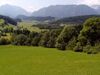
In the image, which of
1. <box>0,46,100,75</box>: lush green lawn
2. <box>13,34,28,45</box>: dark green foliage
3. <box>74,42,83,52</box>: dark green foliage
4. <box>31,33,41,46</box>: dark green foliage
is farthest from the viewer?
<box>13,34,28,45</box>: dark green foliage

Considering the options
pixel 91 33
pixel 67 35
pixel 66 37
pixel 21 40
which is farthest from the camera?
pixel 21 40

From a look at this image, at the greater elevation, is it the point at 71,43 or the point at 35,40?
the point at 71,43

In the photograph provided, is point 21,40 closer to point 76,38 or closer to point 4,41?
point 4,41

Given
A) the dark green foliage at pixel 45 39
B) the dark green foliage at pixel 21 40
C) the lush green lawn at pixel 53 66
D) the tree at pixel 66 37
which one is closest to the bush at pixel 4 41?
the dark green foliage at pixel 21 40

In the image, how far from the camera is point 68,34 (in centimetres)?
10062

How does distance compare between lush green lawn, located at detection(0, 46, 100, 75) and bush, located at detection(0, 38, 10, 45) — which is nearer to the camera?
lush green lawn, located at detection(0, 46, 100, 75)

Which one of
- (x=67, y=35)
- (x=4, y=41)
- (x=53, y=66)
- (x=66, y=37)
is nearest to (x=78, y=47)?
(x=66, y=37)

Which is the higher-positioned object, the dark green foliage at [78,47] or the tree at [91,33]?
the tree at [91,33]

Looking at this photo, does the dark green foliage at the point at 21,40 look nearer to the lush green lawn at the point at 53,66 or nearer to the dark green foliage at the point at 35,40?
the dark green foliage at the point at 35,40

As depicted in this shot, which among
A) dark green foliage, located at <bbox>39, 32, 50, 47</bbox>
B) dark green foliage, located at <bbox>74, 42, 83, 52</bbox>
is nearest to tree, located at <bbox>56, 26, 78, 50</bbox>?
dark green foliage, located at <bbox>74, 42, 83, 52</bbox>

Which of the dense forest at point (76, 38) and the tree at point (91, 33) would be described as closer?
the dense forest at point (76, 38)

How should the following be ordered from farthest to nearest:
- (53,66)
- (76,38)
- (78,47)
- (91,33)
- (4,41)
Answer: (4,41), (76,38), (78,47), (91,33), (53,66)

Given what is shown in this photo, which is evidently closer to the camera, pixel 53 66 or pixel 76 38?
pixel 53 66

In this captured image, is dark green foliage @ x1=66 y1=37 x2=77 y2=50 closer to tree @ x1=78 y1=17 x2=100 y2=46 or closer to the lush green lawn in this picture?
tree @ x1=78 y1=17 x2=100 y2=46
